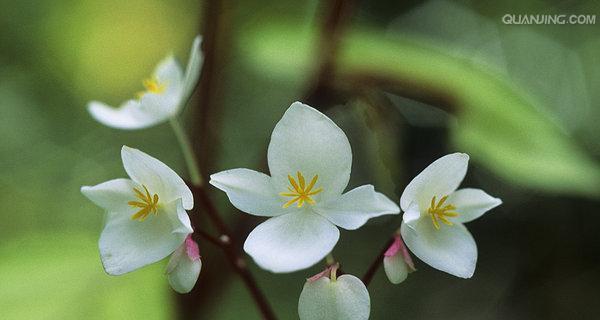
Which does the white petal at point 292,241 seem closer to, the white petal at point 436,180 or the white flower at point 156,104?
the white petal at point 436,180

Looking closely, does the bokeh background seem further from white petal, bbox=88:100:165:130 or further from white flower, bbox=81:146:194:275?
white flower, bbox=81:146:194:275

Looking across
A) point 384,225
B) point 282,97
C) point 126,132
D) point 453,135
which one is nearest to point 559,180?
point 453,135

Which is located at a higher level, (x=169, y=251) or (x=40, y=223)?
(x=169, y=251)

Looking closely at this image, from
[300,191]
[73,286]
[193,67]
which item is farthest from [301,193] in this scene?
[73,286]

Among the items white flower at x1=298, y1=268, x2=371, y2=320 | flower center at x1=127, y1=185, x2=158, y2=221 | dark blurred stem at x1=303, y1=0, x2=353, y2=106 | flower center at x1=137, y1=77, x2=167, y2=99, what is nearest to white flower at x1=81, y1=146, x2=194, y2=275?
flower center at x1=127, y1=185, x2=158, y2=221

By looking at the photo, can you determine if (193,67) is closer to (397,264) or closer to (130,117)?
(130,117)

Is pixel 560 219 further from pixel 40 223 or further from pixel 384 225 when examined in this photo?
pixel 40 223

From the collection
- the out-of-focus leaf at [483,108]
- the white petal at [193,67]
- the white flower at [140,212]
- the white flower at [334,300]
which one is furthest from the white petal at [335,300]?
the out-of-focus leaf at [483,108]
